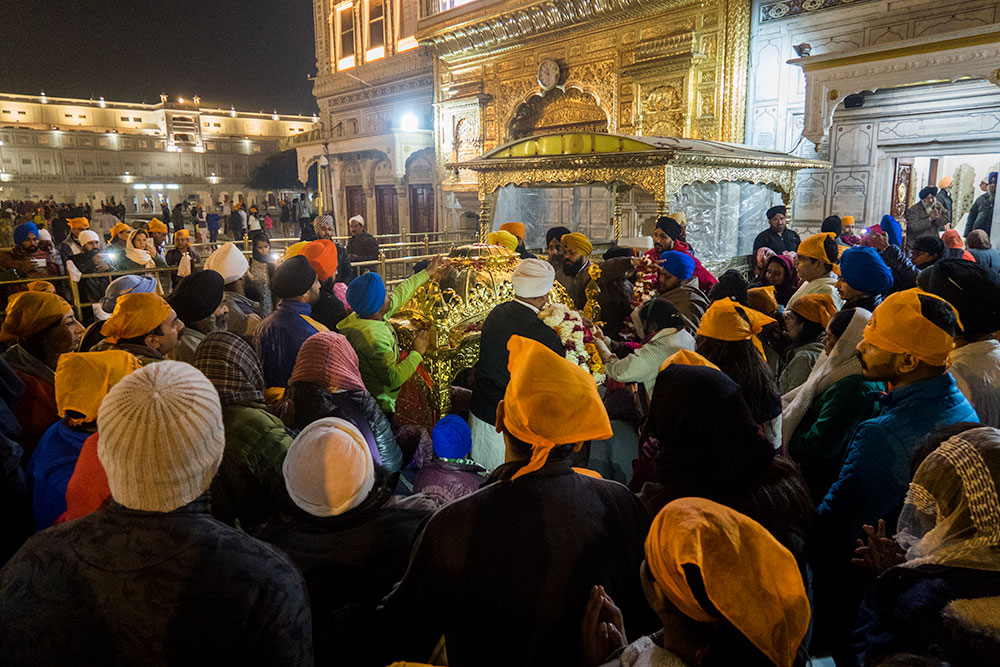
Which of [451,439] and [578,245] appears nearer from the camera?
[451,439]

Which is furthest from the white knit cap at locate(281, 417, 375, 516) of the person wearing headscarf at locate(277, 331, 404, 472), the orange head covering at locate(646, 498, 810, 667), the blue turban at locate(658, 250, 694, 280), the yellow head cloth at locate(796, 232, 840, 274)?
the yellow head cloth at locate(796, 232, 840, 274)

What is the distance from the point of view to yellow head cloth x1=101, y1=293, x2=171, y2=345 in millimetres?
2721

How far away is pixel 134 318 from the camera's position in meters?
2.74

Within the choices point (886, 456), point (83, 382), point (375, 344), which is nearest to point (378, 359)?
point (375, 344)

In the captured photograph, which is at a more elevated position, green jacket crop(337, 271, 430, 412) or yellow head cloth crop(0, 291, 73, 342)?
yellow head cloth crop(0, 291, 73, 342)

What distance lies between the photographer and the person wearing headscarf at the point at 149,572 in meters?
1.18

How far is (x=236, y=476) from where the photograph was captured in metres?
2.12

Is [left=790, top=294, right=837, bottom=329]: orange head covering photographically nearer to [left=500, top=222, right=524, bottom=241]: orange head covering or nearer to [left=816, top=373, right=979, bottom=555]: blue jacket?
[left=816, top=373, right=979, bottom=555]: blue jacket

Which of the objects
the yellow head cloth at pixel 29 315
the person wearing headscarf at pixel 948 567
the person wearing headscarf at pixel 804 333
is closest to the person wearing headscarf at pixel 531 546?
the person wearing headscarf at pixel 948 567

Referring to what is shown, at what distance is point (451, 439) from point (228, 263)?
248 cm

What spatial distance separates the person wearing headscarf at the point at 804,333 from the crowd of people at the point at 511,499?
0.07 ft

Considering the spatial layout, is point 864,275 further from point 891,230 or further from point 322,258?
point 322,258

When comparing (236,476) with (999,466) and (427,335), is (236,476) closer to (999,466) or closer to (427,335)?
(427,335)

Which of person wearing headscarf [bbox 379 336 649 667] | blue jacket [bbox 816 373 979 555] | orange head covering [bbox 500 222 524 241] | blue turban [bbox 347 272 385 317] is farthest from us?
orange head covering [bbox 500 222 524 241]
